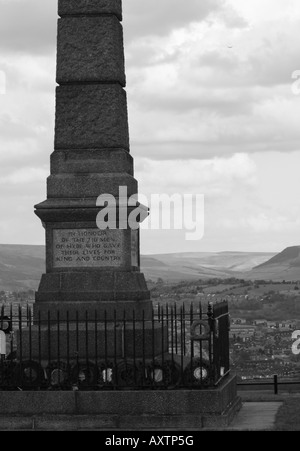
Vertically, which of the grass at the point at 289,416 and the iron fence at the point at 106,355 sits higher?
the iron fence at the point at 106,355

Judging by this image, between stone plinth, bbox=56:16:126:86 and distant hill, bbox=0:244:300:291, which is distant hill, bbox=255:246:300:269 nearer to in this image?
distant hill, bbox=0:244:300:291

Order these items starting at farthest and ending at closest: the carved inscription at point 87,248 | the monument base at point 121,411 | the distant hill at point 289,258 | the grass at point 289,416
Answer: the distant hill at point 289,258 → the carved inscription at point 87,248 → the monument base at point 121,411 → the grass at point 289,416

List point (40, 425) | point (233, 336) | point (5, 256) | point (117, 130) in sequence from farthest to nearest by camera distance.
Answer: point (5, 256) → point (233, 336) → point (117, 130) → point (40, 425)

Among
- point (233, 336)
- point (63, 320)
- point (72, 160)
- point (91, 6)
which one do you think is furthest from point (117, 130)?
point (233, 336)

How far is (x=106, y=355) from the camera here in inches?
696

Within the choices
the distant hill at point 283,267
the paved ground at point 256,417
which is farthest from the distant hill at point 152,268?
the paved ground at point 256,417

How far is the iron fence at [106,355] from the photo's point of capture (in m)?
17.6

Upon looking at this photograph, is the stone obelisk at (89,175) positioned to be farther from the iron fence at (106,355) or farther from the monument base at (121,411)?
the monument base at (121,411)

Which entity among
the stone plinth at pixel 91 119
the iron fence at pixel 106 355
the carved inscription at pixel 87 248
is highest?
the stone plinth at pixel 91 119

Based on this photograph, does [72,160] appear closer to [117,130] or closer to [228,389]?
[117,130]

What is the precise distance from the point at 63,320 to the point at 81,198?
84.2 inches

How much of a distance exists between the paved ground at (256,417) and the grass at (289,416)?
10 cm

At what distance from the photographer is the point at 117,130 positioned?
19.5 metres

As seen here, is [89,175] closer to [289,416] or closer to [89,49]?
[89,49]
